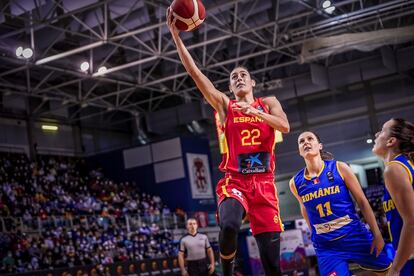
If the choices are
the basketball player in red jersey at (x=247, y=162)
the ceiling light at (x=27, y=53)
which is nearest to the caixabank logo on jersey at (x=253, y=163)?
the basketball player in red jersey at (x=247, y=162)

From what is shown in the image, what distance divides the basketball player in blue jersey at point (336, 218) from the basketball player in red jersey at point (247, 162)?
50cm

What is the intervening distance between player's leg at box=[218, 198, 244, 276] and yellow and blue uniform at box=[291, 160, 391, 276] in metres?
0.95

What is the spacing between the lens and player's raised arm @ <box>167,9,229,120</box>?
5218 mm

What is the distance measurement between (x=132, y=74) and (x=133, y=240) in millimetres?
8239

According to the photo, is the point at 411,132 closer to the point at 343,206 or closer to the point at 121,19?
the point at 343,206

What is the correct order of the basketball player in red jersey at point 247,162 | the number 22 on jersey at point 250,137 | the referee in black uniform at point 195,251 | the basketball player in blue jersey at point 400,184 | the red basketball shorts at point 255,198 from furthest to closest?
1. the referee in black uniform at point 195,251
2. the number 22 on jersey at point 250,137
3. the red basketball shorts at point 255,198
4. the basketball player in red jersey at point 247,162
5. the basketball player in blue jersey at point 400,184

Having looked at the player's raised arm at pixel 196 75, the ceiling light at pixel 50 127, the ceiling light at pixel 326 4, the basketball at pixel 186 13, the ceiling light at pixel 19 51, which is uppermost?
the ceiling light at pixel 326 4

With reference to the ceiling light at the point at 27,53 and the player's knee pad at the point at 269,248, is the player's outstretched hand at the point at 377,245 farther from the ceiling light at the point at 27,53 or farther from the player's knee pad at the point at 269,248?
the ceiling light at the point at 27,53

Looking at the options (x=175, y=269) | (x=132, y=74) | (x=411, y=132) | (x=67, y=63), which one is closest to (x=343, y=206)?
(x=411, y=132)

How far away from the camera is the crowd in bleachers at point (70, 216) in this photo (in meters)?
18.6

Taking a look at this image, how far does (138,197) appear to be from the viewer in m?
28.4

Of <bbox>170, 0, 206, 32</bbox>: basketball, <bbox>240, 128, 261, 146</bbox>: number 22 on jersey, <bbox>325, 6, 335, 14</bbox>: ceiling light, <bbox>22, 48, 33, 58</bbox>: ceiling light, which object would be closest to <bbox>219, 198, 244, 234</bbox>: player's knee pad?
<bbox>240, 128, 261, 146</bbox>: number 22 on jersey

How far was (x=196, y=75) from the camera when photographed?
527 centimetres

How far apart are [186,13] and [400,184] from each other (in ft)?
8.35
